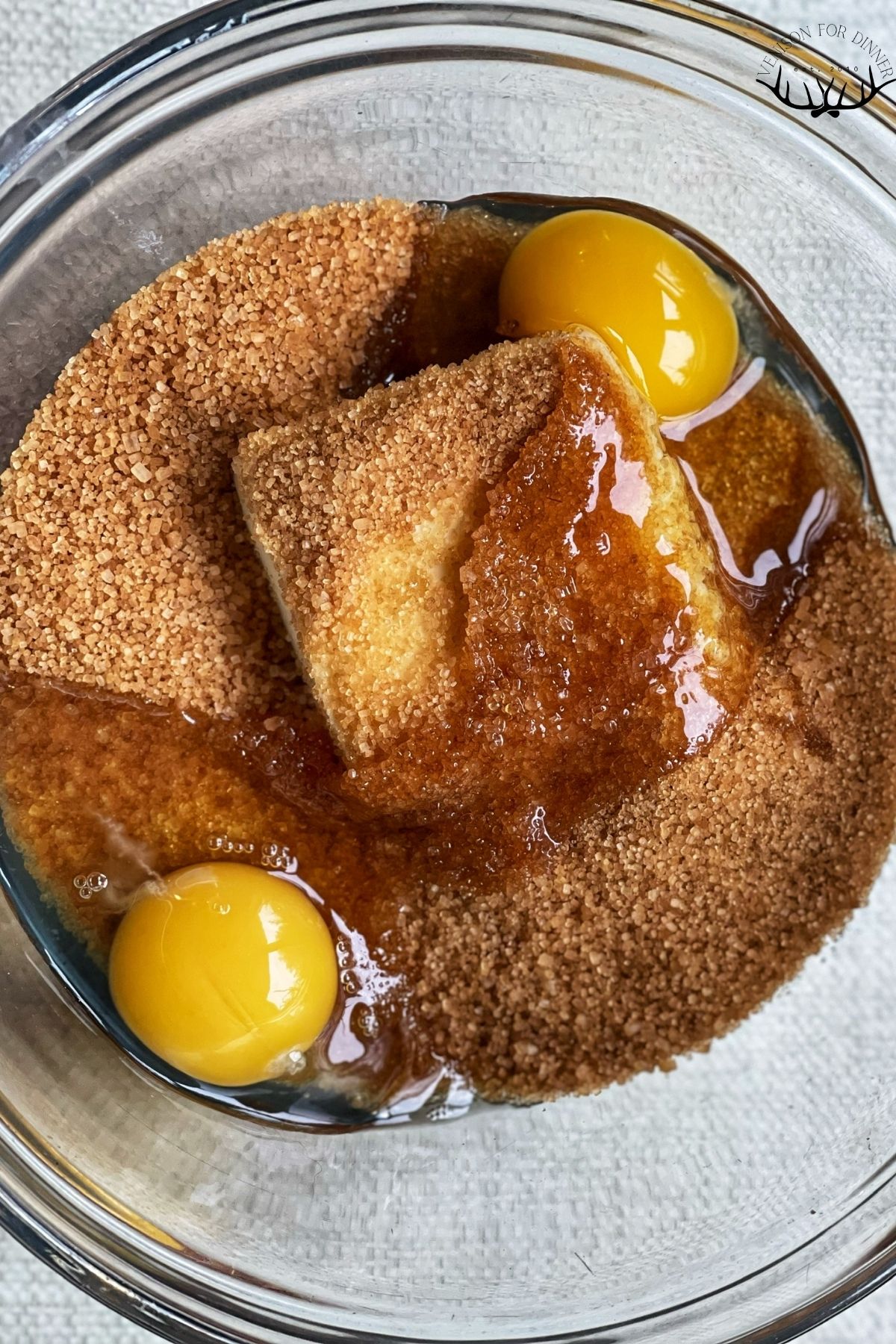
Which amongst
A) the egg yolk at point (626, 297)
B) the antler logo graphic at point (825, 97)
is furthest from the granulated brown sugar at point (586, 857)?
the antler logo graphic at point (825, 97)

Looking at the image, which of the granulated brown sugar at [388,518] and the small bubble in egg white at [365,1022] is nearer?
the granulated brown sugar at [388,518]

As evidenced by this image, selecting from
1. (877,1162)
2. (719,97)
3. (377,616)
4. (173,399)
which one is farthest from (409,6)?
(877,1162)

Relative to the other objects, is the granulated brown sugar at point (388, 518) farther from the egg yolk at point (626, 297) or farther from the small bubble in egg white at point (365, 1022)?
the small bubble in egg white at point (365, 1022)

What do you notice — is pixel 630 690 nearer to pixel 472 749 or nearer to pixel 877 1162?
pixel 472 749

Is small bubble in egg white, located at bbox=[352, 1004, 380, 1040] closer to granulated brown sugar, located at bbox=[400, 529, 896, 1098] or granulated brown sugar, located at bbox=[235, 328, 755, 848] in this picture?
granulated brown sugar, located at bbox=[400, 529, 896, 1098]

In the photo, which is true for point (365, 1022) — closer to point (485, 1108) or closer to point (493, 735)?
point (485, 1108)

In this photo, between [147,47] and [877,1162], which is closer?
[147,47]
